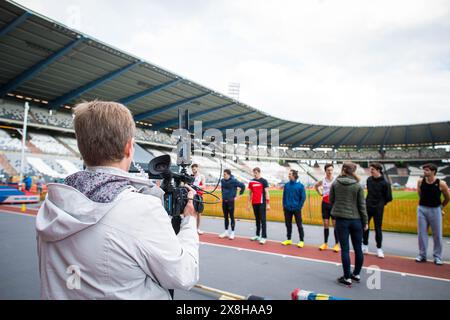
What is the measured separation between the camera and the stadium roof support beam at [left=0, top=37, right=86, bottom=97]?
1703 cm

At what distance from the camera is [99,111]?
1.01m

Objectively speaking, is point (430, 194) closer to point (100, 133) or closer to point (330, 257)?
point (330, 257)

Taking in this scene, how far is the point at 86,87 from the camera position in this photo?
73.3ft

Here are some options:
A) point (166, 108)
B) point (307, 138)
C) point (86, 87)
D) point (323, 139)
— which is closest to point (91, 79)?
point (86, 87)

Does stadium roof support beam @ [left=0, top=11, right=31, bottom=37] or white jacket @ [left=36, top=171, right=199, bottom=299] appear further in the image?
stadium roof support beam @ [left=0, top=11, right=31, bottom=37]

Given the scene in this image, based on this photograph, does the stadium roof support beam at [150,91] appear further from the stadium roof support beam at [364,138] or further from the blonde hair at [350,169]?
the stadium roof support beam at [364,138]

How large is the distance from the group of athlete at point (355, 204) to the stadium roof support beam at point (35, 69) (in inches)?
640

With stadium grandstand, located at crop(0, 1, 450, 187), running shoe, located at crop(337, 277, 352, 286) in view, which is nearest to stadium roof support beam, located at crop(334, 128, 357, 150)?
stadium grandstand, located at crop(0, 1, 450, 187)

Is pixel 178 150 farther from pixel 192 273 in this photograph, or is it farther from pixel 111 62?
pixel 111 62

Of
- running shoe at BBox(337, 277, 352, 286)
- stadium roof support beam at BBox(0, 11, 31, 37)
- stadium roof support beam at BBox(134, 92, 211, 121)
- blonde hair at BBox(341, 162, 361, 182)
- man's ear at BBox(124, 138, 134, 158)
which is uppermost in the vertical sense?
stadium roof support beam at BBox(0, 11, 31, 37)

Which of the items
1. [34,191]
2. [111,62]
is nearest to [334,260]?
[34,191]

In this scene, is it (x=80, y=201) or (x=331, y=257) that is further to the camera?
(x=331, y=257)

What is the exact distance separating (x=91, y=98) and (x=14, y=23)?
9665 millimetres

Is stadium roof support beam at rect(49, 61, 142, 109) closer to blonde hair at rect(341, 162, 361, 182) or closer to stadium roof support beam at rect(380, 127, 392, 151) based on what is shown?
blonde hair at rect(341, 162, 361, 182)
